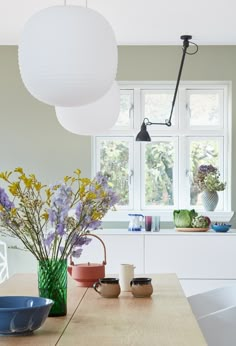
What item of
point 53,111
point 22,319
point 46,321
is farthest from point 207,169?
point 22,319

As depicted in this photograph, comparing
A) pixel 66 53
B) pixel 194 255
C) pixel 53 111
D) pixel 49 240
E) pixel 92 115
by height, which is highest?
pixel 53 111

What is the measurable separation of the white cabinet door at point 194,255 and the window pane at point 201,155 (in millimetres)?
576

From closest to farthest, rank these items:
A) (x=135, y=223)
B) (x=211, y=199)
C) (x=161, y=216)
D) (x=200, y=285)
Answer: (x=200, y=285)
(x=135, y=223)
(x=211, y=199)
(x=161, y=216)

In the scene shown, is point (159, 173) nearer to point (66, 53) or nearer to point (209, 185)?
point (209, 185)

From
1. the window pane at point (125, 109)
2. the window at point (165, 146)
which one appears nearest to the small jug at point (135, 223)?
the window at point (165, 146)

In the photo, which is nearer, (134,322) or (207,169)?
(134,322)

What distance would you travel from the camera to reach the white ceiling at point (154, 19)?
15.6 feet

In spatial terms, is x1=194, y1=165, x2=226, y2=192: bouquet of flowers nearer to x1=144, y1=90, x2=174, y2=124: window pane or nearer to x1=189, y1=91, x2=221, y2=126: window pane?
x1=189, y1=91, x2=221, y2=126: window pane

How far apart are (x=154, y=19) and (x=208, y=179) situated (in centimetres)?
150

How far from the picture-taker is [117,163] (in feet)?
20.5

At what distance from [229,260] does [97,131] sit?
2.49m

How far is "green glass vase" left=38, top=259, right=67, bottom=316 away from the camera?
9.39 ft

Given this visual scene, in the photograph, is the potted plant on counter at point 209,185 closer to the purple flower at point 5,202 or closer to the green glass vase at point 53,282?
the green glass vase at point 53,282

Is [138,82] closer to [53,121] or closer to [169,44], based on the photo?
[169,44]
